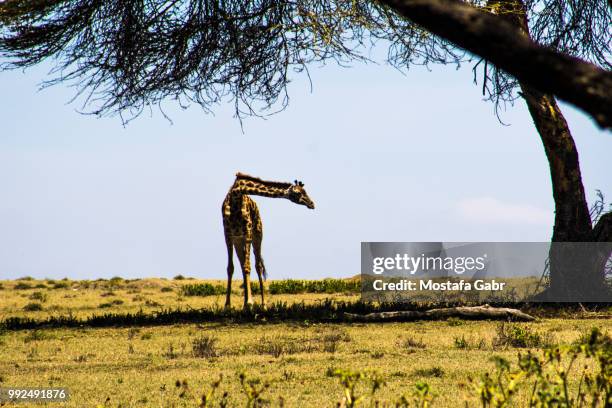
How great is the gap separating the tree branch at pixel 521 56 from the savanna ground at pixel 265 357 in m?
2.42

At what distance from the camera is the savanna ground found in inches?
383

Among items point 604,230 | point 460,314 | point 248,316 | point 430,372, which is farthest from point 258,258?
point 430,372

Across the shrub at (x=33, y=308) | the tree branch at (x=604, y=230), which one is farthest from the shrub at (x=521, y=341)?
the shrub at (x=33, y=308)

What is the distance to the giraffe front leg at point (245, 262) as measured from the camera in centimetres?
2081

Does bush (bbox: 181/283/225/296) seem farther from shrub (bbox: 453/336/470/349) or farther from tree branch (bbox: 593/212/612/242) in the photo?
shrub (bbox: 453/336/470/349)

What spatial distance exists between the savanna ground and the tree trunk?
0.96 meters

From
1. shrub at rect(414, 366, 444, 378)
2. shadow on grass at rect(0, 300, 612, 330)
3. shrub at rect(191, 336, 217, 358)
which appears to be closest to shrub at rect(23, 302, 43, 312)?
shadow on grass at rect(0, 300, 612, 330)

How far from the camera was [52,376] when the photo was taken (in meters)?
11.5

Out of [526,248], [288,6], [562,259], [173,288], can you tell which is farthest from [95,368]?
[173,288]

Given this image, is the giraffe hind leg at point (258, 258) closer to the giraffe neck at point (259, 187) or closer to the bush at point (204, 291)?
the giraffe neck at point (259, 187)

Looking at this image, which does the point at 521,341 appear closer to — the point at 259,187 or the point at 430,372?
the point at 430,372

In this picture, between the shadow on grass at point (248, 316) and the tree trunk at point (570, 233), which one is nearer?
the shadow on grass at point (248, 316)

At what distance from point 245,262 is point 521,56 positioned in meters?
17.0

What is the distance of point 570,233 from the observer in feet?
71.3
